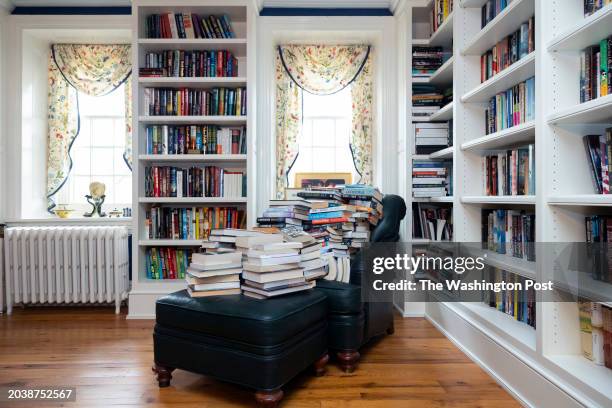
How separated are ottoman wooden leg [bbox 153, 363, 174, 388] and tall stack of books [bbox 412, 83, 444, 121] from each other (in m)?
2.50

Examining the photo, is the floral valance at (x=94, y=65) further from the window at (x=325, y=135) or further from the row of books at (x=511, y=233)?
the row of books at (x=511, y=233)

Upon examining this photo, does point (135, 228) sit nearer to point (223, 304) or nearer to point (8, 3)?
point (223, 304)

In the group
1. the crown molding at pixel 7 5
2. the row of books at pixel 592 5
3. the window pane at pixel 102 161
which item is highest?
the crown molding at pixel 7 5

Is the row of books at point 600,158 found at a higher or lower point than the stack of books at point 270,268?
higher

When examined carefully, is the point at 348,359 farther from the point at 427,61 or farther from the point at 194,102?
the point at 427,61

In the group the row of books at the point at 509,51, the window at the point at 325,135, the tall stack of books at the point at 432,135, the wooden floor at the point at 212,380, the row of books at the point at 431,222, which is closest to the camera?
the wooden floor at the point at 212,380

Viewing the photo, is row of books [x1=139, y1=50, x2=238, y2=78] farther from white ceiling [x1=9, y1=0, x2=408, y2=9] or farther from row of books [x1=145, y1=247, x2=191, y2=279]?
row of books [x1=145, y1=247, x2=191, y2=279]

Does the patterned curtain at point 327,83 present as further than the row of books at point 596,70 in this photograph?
Yes

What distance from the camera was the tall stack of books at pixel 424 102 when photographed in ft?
10.00

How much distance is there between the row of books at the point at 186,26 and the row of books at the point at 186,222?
55.9 inches

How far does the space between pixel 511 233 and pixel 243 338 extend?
1.54 metres

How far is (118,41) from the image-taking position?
3467 mm

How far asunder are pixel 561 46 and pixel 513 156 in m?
0.62

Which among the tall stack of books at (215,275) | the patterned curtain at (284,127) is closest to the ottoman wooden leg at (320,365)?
the tall stack of books at (215,275)
